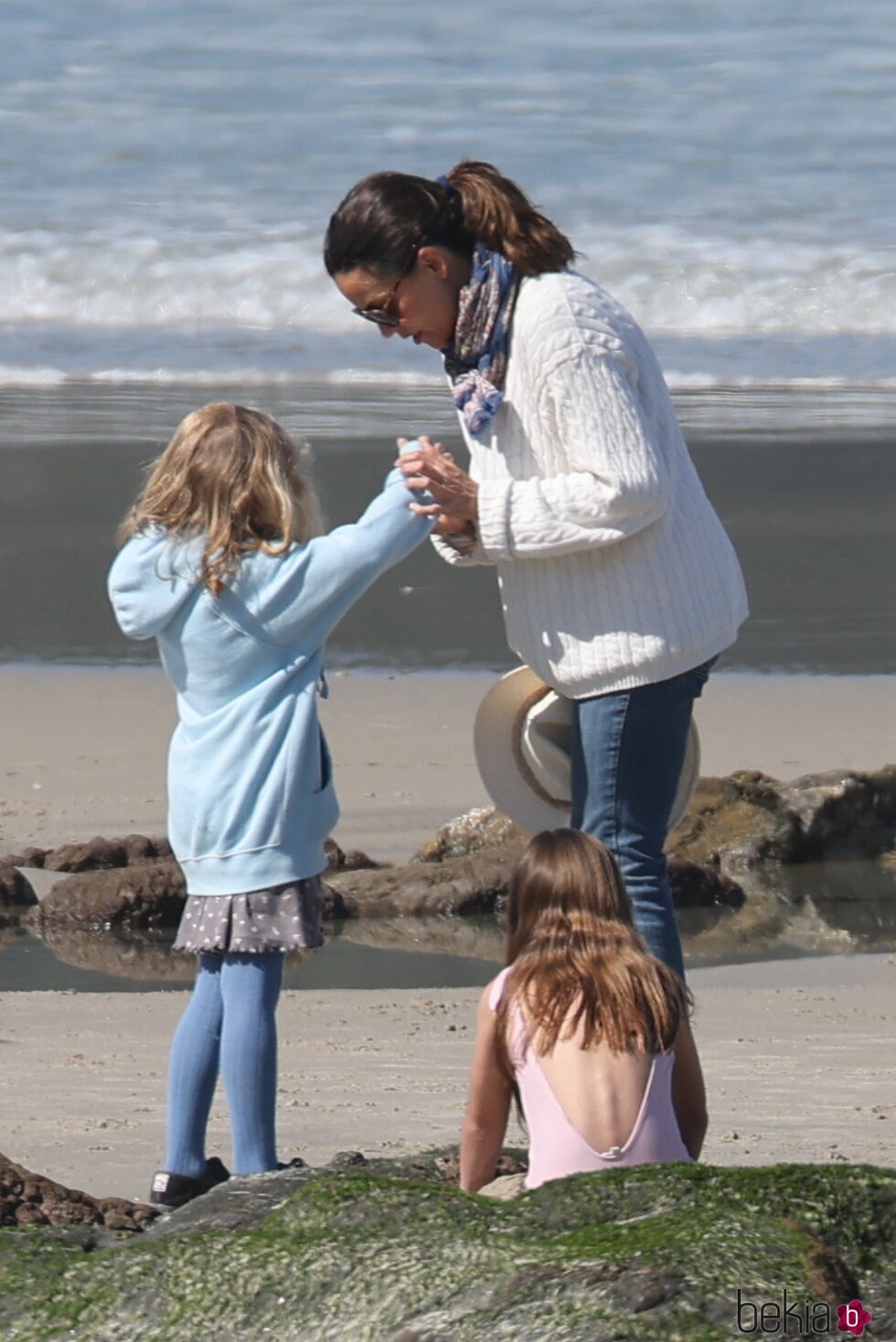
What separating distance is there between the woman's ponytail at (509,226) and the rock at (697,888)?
2.94 metres

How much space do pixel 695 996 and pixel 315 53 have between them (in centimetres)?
2382

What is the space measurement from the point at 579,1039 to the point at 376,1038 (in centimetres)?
185

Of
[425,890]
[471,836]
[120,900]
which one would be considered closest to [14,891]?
[120,900]

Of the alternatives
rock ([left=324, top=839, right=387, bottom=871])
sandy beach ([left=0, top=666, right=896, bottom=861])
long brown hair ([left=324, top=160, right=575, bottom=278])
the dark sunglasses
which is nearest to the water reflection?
rock ([left=324, top=839, right=387, bottom=871])

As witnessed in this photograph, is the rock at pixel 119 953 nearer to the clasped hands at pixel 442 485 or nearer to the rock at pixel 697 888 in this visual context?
the rock at pixel 697 888

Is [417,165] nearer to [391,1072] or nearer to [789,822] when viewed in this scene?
[789,822]

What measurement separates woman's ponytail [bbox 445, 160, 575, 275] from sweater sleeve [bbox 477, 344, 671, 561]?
0.21m

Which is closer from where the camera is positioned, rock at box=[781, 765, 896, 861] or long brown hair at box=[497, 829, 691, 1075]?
long brown hair at box=[497, 829, 691, 1075]

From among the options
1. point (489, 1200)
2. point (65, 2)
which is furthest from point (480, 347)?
point (65, 2)

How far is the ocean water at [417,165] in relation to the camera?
1720 centimetres

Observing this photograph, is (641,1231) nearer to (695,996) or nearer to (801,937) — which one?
(695,996)

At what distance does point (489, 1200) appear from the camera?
9.43ft

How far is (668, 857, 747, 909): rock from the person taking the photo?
6.28 m

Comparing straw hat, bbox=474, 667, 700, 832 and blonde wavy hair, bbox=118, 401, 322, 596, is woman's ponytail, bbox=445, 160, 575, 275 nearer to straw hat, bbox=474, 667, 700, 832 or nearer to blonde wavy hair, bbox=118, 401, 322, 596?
blonde wavy hair, bbox=118, 401, 322, 596
